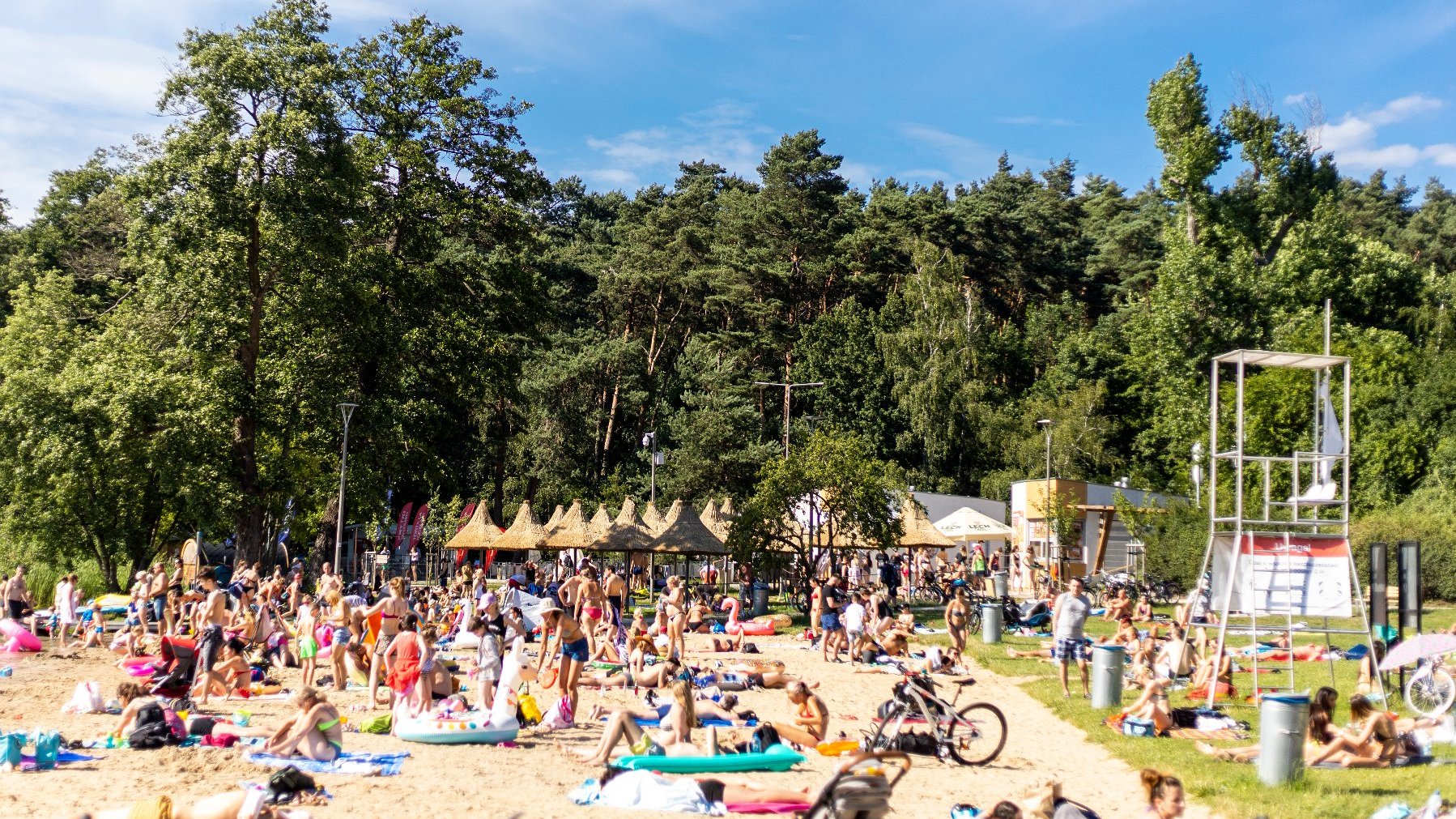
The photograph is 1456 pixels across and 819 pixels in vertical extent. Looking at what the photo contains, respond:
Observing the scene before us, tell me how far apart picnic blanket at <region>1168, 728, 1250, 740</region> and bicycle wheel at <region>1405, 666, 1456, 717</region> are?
1.72 metres

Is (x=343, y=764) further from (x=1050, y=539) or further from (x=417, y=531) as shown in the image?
(x=417, y=531)

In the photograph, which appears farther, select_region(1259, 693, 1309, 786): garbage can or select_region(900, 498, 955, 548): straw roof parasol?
select_region(900, 498, 955, 548): straw roof parasol

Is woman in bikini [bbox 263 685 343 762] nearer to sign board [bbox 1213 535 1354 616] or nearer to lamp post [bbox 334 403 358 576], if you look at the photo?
sign board [bbox 1213 535 1354 616]

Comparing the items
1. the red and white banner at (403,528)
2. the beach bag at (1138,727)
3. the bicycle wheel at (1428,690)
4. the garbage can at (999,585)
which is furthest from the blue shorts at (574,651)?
the red and white banner at (403,528)

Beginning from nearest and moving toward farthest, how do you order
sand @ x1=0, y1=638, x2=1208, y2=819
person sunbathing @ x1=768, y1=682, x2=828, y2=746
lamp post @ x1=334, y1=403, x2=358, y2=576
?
sand @ x1=0, y1=638, x2=1208, y2=819 < person sunbathing @ x1=768, y1=682, x2=828, y2=746 < lamp post @ x1=334, y1=403, x2=358, y2=576

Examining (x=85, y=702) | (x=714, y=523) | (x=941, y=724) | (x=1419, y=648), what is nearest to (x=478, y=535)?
(x=714, y=523)

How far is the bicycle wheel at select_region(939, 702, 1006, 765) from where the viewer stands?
11.6 m

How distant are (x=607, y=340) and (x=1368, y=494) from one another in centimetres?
3312

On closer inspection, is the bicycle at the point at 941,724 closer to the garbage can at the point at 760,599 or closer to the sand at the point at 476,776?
the sand at the point at 476,776

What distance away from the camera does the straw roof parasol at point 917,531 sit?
31570 millimetres

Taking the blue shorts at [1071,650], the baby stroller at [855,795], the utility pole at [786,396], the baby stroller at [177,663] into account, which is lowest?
the baby stroller at [177,663]

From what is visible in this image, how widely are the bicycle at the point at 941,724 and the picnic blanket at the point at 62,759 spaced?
7444mm

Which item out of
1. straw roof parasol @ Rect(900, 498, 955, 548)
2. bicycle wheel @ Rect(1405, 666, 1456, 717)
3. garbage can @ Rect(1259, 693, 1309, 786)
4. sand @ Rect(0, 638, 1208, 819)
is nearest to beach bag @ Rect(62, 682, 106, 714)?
sand @ Rect(0, 638, 1208, 819)

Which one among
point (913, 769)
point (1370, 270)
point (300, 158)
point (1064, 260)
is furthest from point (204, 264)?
point (1064, 260)
